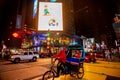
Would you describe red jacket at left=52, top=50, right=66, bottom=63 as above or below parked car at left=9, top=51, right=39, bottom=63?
above

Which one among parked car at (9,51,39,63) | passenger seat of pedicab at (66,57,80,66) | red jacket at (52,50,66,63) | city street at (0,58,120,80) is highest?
red jacket at (52,50,66,63)

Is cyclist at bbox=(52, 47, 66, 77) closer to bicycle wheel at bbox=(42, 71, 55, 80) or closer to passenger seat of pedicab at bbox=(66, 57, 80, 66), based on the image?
bicycle wheel at bbox=(42, 71, 55, 80)

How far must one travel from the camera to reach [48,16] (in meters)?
17.2

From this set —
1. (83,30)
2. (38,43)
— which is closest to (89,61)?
(38,43)

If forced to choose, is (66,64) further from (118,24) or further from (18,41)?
(18,41)

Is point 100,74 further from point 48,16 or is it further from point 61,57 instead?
point 48,16

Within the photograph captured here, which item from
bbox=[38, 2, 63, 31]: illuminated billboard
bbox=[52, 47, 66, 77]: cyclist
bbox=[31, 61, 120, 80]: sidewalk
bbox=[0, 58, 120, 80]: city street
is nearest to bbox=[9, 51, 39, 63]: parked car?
bbox=[38, 2, 63, 31]: illuminated billboard

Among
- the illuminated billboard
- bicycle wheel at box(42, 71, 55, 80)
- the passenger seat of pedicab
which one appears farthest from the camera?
the illuminated billboard

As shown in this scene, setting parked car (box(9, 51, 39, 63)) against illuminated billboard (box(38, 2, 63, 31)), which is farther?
parked car (box(9, 51, 39, 63))

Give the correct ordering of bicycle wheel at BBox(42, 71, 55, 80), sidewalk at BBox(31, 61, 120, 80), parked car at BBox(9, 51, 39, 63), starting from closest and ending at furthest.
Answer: bicycle wheel at BBox(42, 71, 55, 80), sidewalk at BBox(31, 61, 120, 80), parked car at BBox(9, 51, 39, 63)

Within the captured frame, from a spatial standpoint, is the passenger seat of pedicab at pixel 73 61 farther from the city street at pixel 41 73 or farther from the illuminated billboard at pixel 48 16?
the illuminated billboard at pixel 48 16

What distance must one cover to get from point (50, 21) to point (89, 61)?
8.63m

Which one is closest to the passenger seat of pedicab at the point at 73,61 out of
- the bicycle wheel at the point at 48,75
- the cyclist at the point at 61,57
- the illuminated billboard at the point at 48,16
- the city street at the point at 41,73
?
the cyclist at the point at 61,57

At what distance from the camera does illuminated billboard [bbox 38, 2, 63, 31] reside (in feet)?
56.5
